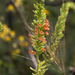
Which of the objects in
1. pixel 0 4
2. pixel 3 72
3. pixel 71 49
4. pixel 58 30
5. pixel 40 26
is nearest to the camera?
pixel 40 26

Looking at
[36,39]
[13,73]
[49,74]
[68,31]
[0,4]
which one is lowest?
[49,74]

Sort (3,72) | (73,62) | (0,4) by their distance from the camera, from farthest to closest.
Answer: (0,4) → (73,62) → (3,72)

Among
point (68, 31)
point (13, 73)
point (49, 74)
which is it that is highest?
point (68, 31)

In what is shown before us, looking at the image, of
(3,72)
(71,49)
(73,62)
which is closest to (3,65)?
(3,72)

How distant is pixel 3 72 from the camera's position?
2.26 meters

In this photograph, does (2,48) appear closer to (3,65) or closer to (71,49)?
(3,65)

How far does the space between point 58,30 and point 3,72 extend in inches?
68.2

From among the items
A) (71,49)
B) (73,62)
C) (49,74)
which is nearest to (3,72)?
(49,74)

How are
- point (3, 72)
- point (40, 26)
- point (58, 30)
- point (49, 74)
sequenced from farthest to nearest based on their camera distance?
point (49, 74), point (3, 72), point (58, 30), point (40, 26)

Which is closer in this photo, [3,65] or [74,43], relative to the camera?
[3,65]

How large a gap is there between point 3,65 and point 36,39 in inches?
70.2

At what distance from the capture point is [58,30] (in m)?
0.77

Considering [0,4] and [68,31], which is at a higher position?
[0,4]

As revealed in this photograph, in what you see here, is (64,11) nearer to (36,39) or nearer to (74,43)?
(36,39)
